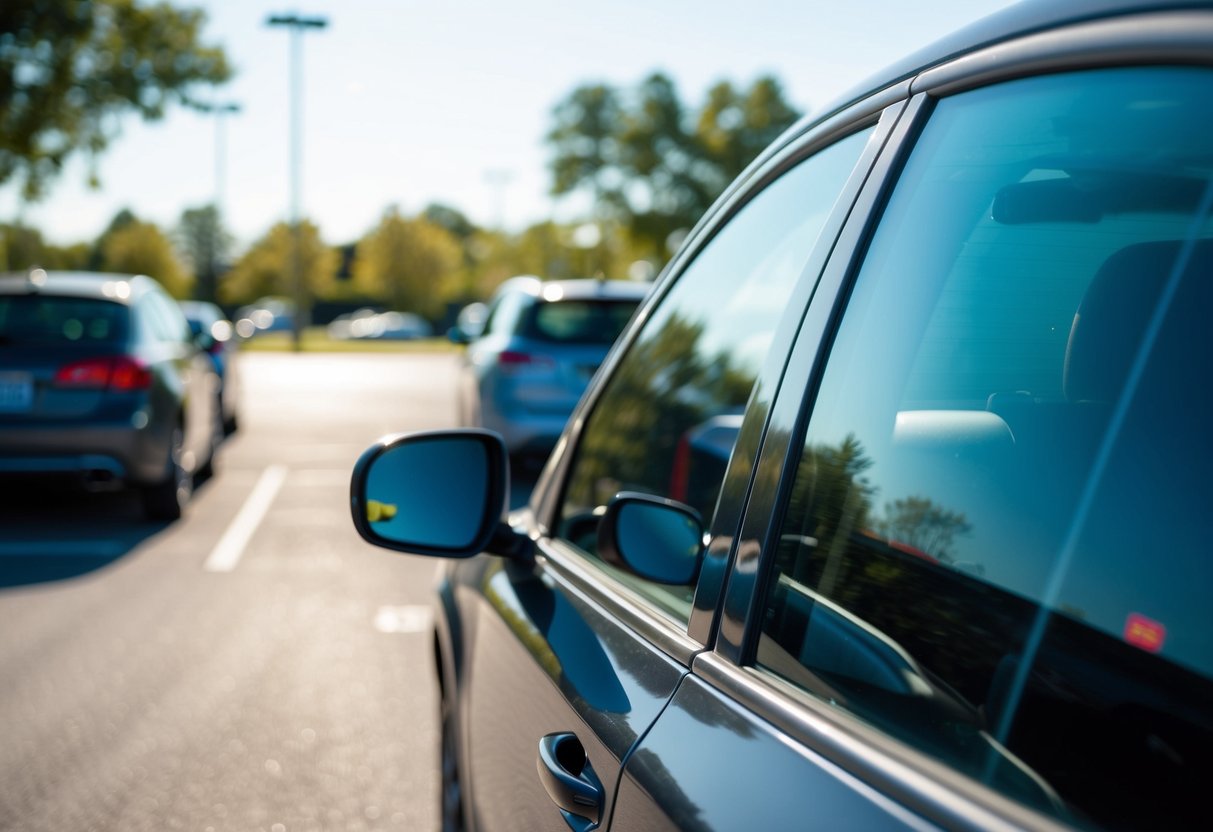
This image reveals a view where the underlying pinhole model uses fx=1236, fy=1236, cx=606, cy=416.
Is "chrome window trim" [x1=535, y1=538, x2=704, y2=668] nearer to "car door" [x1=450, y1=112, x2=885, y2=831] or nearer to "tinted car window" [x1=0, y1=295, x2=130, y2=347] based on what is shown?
"car door" [x1=450, y1=112, x2=885, y2=831]

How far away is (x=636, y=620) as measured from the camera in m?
1.71

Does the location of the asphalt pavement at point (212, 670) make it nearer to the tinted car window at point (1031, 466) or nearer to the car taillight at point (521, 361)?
the car taillight at point (521, 361)

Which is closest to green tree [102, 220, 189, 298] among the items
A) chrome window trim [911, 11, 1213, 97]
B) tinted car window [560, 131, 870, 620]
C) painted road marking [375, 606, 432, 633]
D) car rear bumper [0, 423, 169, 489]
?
car rear bumper [0, 423, 169, 489]

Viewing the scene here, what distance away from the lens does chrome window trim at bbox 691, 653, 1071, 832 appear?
0.96 meters

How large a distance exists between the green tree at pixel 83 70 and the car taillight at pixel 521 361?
1688 centimetres

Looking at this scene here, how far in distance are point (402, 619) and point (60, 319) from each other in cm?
411

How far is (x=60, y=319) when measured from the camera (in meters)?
8.57

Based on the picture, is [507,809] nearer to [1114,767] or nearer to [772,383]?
[772,383]

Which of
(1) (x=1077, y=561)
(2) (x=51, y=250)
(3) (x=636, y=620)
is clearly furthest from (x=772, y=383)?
(2) (x=51, y=250)

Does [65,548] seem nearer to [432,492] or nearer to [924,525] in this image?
[432,492]

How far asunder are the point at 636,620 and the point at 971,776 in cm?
72

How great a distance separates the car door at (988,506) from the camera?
3.30 feet

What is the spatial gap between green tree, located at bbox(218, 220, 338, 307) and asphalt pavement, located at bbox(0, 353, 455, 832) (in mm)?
68722

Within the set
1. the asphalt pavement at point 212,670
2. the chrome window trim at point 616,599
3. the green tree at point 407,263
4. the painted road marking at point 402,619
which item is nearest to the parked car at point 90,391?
the asphalt pavement at point 212,670
